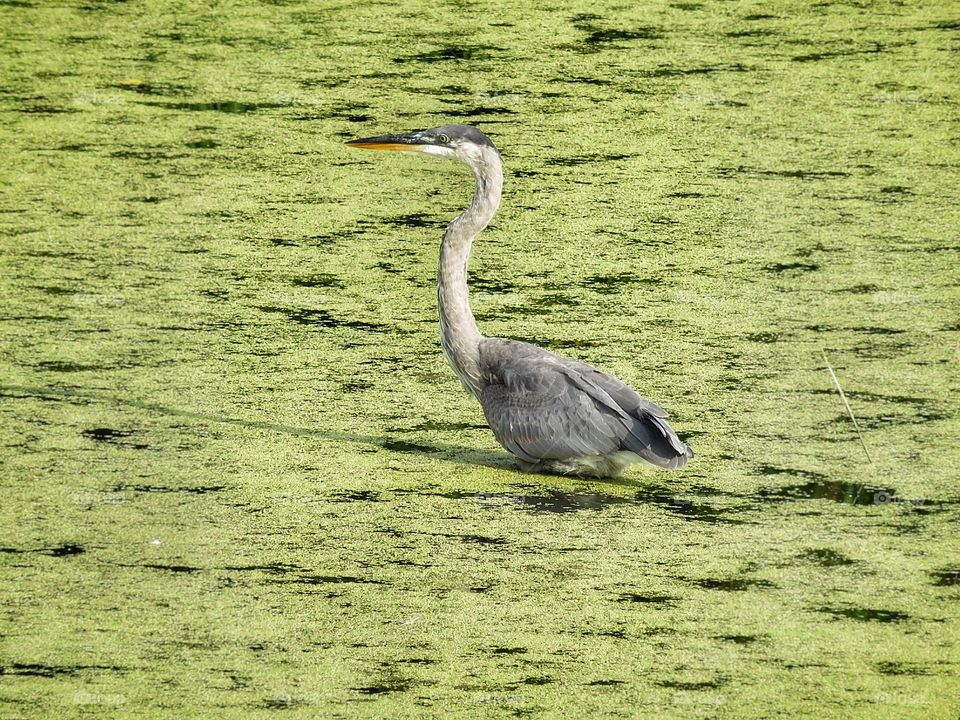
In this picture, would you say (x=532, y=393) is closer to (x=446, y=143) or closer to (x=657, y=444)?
(x=657, y=444)

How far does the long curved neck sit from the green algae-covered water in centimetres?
17

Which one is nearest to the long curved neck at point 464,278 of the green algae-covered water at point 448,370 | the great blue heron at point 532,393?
the great blue heron at point 532,393

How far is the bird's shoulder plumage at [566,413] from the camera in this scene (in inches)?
117

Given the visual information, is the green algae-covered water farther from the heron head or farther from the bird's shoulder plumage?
the heron head

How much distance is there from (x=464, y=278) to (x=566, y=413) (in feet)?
1.44

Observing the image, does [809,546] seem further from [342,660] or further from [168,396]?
[168,396]

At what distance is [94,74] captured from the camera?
5.54 metres

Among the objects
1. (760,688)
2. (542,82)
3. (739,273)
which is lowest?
(760,688)

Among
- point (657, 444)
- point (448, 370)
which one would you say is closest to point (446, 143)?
point (448, 370)

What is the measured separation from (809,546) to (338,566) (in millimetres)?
851

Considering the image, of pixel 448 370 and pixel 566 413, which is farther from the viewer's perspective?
pixel 448 370

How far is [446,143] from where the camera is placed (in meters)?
3.43

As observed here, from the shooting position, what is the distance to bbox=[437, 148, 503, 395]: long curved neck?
129 inches

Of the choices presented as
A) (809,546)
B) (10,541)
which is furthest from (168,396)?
(809,546)
